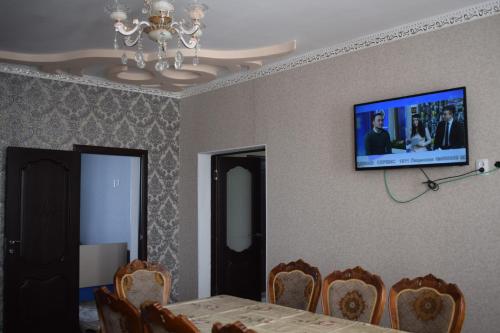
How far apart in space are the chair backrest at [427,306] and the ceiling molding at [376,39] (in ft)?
6.59

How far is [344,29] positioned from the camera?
4.17m

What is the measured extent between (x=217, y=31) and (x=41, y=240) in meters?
2.82

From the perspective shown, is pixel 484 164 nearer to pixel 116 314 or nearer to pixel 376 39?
pixel 376 39

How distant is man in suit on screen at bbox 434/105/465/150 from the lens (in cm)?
362

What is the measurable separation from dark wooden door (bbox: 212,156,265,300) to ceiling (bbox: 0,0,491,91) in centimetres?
147

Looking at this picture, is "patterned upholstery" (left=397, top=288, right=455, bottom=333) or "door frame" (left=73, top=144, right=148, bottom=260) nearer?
"patterned upholstery" (left=397, top=288, right=455, bottom=333)

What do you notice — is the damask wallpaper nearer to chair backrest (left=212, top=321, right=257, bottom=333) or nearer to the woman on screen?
the woman on screen

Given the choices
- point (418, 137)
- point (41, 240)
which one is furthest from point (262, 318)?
point (41, 240)

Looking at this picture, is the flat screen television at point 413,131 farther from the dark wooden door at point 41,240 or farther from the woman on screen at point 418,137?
the dark wooden door at point 41,240

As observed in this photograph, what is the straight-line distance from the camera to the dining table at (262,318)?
261cm

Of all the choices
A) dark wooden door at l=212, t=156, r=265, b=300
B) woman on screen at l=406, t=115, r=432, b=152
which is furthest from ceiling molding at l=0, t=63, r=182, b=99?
woman on screen at l=406, t=115, r=432, b=152

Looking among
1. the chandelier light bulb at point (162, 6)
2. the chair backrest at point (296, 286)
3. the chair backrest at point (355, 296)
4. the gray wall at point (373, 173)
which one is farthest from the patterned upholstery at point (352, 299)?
the chandelier light bulb at point (162, 6)

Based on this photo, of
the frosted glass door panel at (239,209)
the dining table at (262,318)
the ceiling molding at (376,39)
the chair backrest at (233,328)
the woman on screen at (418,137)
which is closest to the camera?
the chair backrest at (233,328)

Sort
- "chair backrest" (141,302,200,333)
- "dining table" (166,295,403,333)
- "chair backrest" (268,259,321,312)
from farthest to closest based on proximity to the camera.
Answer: "chair backrest" (268,259,321,312) → "dining table" (166,295,403,333) → "chair backrest" (141,302,200,333)
